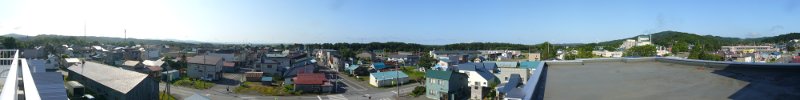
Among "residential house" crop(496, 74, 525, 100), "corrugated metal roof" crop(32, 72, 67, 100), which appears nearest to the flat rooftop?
"residential house" crop(496, 74, 525, 100)

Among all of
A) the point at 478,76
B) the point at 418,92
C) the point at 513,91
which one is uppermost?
the point at 513,91

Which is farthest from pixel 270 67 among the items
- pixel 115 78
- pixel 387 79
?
pixel 115 78

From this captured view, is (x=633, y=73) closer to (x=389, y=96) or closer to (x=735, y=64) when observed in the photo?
(x=735, y=64)

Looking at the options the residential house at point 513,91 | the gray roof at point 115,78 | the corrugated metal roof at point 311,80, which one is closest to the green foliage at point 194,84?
the corrugated metal roof at point 311,80

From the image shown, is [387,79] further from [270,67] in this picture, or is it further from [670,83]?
[670,83]

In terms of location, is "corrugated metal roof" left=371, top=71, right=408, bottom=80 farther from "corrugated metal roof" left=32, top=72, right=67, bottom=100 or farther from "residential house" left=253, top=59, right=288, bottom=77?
"corrugated metal roof" left=32, top=72, right=67, bottom=100

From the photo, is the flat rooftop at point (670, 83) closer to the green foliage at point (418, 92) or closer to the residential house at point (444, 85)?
the residential house at point (444, 85)

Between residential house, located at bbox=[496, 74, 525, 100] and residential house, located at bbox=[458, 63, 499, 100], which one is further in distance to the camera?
residential house, located at bbox=[458, 63, 499, 100]
